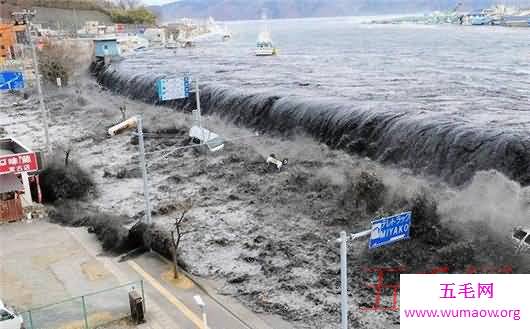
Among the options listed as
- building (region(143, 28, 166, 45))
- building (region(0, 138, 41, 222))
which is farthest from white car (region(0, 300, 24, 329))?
building (region(143, 28, 166, 45))

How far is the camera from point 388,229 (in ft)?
37.5

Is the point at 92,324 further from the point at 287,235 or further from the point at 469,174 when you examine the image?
the point at 469,174

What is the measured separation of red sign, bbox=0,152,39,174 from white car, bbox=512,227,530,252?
73.3ft

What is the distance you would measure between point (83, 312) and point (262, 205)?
13.8 metres

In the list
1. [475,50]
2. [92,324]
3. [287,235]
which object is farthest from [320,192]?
[475,50]

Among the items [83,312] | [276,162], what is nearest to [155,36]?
[276,162]

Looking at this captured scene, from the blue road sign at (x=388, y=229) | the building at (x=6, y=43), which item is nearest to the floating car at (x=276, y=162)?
the blue road sign at (x=388, y=229)

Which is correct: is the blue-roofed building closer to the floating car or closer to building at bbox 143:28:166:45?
building at bbox 143:28:166:45

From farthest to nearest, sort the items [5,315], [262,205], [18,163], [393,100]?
[393,100] < [262,205] < [18,163] < [5,315]

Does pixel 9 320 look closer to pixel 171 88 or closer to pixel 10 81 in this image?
pixel 171 88

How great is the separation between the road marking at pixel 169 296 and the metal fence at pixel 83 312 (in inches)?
56.0

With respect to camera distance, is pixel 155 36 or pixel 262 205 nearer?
pixel 262 205

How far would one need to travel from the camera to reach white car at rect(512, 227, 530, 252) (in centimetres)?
2077

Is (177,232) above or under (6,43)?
under
